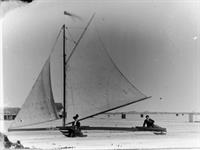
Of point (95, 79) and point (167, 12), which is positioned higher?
point (167, 12)

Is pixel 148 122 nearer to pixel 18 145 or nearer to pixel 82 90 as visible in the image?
pixel 82 90

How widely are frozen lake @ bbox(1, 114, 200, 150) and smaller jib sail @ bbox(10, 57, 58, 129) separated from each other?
3 cm

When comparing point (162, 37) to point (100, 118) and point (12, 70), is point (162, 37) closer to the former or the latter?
point (100, 118)

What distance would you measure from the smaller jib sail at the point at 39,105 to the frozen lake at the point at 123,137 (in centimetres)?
3

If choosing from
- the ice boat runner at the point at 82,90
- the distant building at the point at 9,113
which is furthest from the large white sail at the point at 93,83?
the distant building at the point at 9,113

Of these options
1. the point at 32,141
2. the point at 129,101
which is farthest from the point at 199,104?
the point at 32,141

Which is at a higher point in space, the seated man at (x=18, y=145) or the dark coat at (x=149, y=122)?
the dark coat at (x=149, y=122)

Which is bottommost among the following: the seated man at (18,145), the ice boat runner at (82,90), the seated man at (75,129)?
the seated man at (18,145)

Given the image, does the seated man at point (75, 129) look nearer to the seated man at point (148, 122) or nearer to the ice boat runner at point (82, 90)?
the ice boat runner at point (82, 90)

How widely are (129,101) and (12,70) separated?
379mm

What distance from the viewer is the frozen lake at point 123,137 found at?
1248 mm

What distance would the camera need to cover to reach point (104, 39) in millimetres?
1291

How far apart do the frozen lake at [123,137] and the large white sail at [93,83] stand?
0.05 metres

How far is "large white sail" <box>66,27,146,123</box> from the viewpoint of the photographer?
1.27 meters
